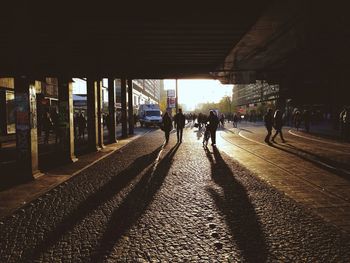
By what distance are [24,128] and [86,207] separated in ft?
12.4

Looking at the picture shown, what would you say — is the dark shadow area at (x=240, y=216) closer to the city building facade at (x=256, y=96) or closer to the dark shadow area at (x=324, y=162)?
the dark shadow area at (x=324, y=162)

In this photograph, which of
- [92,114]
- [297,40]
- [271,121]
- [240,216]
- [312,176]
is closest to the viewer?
[240,216]

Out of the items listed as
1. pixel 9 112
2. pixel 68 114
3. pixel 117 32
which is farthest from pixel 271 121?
pixel 9 112

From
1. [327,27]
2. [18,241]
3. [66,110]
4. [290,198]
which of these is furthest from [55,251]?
[327,27]

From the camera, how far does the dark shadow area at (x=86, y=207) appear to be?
4.07m

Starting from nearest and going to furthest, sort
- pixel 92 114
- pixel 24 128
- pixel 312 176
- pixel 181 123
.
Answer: pixel 312 176 → pixel 24 128 → pixel 92 114 → pixel 181 123

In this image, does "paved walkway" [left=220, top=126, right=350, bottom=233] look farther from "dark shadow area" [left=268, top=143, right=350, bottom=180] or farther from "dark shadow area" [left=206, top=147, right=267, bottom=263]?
"dark shadow area" [left=206, top=147, right=267, bottom=263]

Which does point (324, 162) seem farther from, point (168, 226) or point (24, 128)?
point (24, 128)

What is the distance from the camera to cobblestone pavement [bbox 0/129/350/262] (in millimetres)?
3844

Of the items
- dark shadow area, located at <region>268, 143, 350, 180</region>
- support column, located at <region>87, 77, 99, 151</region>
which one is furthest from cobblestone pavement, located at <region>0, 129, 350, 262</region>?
support column, located at <region>87, 77, 99, 151</region>

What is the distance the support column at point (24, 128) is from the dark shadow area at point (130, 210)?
2.91 meters

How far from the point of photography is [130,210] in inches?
220

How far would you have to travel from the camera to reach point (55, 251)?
3.97 m

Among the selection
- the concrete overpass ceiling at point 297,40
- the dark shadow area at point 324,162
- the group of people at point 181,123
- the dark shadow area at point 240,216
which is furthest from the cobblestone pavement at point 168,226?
the concrete overpass ceiling at point 297,40
